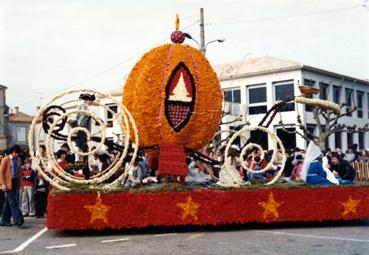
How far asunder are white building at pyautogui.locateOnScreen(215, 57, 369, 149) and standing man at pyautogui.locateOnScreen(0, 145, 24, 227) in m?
21.5

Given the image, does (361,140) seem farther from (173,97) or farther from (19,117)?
(19,117)

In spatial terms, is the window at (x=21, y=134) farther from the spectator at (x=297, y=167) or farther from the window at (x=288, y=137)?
the spectator at (x=297, y=167)

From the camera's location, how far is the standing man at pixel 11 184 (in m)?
11.1

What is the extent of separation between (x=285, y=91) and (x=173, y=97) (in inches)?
949

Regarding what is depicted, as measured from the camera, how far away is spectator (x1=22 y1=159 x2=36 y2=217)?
512 inches

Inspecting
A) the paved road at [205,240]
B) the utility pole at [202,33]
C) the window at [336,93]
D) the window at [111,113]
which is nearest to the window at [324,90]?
the window at [336,93]

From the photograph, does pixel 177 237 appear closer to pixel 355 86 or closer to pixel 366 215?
pixel 366 215

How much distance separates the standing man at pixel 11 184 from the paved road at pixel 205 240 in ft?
1.30

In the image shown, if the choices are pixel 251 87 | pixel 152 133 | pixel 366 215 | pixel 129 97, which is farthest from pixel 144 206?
pixel 251 87

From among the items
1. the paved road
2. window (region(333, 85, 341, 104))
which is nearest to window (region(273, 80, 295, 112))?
window (region(333, 85, 341, 104))

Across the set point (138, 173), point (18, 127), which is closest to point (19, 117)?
point (18, 127)

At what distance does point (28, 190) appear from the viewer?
42.9ft

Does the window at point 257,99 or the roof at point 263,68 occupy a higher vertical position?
the roof at point 263,68

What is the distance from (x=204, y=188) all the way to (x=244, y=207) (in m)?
0.89
